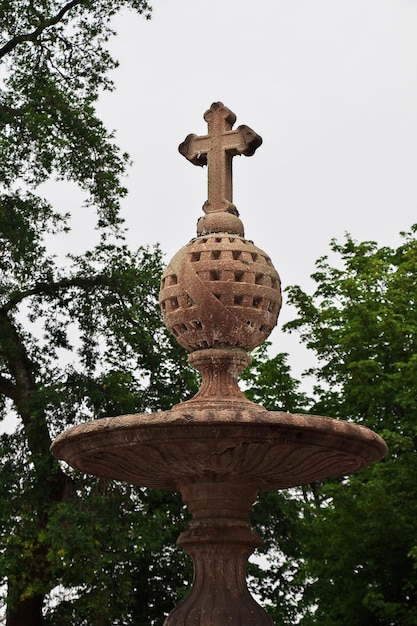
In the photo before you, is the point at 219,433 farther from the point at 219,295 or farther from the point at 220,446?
the point at 219,295

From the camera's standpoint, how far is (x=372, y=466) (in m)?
19.1

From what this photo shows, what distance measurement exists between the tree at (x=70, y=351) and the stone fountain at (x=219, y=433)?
885 cm

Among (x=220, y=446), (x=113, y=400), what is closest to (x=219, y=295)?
(x=220, y=446)

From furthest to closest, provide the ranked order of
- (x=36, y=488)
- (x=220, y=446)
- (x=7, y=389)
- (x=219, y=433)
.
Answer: (x=7, y=389)
(x=36, y=488)
(x=220, y=446)
(x=219, y=433)

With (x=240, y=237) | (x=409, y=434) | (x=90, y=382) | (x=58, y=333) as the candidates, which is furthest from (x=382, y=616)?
(x=240, y=237)

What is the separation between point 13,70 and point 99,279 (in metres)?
4.34

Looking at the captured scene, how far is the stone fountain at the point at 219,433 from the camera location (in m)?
7.13

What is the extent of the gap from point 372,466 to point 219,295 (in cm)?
1172

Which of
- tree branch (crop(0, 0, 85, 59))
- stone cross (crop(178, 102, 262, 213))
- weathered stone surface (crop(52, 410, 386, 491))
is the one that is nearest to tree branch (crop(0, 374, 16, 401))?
tree branch (crop(0, 0, 85, 59))

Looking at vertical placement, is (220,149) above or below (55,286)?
below

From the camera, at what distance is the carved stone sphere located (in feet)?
26.6

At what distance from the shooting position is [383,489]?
17781 millimetres

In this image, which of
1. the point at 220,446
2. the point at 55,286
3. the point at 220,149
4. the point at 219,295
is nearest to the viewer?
the point at 220,446

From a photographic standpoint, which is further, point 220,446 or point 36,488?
point 36,488
